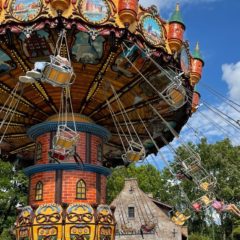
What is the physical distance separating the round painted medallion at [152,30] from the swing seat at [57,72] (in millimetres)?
3075

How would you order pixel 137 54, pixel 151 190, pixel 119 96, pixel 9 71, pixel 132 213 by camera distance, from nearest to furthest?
pixel 137 54
pixel 9 71
pixel 119 96
pixel 132 213
pixel 151 190

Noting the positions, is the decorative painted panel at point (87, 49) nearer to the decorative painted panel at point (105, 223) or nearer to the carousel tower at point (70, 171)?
the carousel tower at point (70, 171)

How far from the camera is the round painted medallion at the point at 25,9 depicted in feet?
38.1

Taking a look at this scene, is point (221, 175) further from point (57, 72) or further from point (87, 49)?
point (57, 72)

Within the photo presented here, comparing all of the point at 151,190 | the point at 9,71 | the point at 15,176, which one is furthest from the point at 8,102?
the point at 151,190

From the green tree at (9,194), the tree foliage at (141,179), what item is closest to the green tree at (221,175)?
the tree foliage at (141,179)

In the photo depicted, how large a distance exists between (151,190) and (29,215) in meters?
29.0

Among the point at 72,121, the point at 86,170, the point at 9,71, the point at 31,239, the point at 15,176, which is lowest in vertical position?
the point at 31,239

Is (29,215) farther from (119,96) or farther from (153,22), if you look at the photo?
(153,22)

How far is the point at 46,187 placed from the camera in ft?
45.2

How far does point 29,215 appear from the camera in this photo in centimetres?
1304

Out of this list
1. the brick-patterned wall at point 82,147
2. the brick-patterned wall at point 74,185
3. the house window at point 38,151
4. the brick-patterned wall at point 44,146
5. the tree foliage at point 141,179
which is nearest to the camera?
the brick-patterned wall at point 74,185

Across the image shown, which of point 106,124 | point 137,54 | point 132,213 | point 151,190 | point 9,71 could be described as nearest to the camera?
point 137,54

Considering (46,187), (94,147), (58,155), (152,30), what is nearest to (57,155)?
(58,155)
